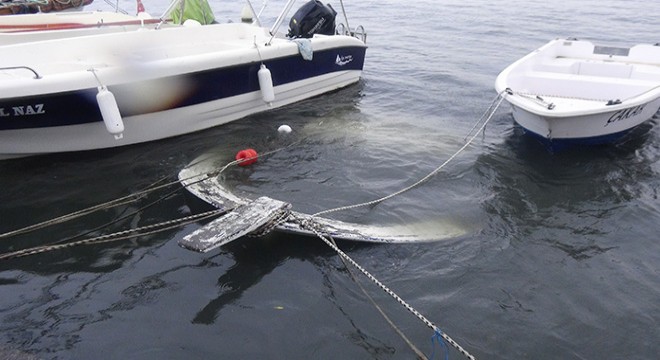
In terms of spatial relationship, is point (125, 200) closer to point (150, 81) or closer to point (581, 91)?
point (150, 81)

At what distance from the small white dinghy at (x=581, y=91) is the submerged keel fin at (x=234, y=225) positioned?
4230mm

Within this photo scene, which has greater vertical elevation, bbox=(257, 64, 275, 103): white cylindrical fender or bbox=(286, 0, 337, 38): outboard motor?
bbox=(286, 0, 337, 38): outboard motor

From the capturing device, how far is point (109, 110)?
6500 millimetres

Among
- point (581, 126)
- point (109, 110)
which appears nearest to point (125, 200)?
point (109, 110)

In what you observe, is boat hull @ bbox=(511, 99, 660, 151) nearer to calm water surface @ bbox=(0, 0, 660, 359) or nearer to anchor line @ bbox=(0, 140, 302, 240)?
calm water surface @ bbox=(0, 0, 660, 359)

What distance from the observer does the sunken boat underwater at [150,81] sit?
21.2 ft

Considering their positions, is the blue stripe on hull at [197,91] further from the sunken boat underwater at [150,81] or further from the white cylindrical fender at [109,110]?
the white cylindrical fender at [109,110]

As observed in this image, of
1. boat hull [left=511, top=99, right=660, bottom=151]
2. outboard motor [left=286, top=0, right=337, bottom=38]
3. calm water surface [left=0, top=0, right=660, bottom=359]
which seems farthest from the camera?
outboard motor [left=286, top=0, right=337, bottom=38]

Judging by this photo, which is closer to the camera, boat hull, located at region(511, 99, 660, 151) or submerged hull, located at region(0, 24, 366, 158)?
submerged hull, located at region(0, 24, 366, 158)

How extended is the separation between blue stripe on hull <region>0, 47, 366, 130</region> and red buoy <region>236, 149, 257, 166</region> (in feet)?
5.00

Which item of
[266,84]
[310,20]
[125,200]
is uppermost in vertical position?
[310,20]

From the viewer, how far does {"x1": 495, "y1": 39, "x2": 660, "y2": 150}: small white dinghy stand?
22.7ft

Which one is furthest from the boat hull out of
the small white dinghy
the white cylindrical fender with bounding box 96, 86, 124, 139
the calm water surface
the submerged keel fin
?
the white cylindrical fender with bounding box 96, 86, 124, 139

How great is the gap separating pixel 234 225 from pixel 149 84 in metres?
3.68
